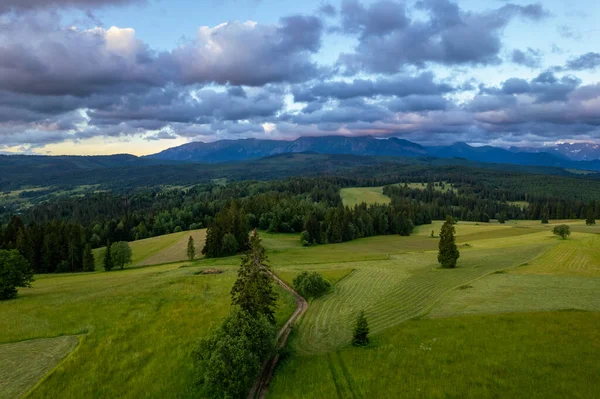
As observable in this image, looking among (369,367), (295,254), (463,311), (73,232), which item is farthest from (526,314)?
(73,232)

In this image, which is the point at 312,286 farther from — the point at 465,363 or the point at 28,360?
the point at 28,360

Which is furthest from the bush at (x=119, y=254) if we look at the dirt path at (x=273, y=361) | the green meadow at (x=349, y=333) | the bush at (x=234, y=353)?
the bush at (x=234, y=353)

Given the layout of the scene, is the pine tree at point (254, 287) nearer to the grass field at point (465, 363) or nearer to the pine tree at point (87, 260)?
the grass field at point (465, 363)

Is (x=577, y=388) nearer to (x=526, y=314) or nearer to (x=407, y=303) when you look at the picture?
(x=526, y=314)

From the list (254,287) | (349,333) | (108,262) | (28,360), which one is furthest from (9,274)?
(349,333)

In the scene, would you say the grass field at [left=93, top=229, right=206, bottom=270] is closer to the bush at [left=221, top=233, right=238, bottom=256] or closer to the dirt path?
the bush at [left=221, top=233, right=238, bottom=256]

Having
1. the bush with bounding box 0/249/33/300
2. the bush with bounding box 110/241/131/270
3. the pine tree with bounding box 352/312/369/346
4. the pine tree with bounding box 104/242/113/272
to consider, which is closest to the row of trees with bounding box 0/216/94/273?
the pine tree with bounding box 104/242/113/272
